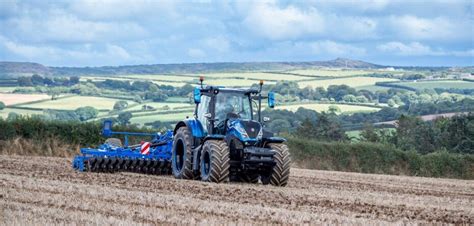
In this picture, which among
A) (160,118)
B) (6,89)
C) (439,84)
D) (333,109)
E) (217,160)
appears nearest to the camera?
(217,160)

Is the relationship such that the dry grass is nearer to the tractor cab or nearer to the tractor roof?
the tractor cab

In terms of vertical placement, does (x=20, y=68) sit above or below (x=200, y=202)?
below

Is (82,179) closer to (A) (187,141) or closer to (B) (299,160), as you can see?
(A) (187,141)

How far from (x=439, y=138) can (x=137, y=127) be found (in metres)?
16.1

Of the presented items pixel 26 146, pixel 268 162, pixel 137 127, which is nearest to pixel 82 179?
pixel 268 162

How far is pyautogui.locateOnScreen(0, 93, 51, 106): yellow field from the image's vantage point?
185 ft

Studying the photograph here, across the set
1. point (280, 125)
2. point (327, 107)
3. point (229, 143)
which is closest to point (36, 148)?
point (229, 143)

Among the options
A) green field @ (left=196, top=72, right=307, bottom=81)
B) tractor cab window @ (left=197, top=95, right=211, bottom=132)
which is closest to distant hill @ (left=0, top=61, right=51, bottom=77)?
green field @ (left=196, top=72, right=307, bottom=81)

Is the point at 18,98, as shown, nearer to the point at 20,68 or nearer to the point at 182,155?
the point at 20,68

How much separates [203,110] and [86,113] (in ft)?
101

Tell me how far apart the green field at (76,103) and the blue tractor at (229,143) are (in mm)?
33410

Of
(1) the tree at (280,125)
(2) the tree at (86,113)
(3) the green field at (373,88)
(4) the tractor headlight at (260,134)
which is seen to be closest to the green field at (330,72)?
(3) the green field at (373,88)

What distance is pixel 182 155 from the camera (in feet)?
76.0

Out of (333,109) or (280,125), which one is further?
(333,109)
